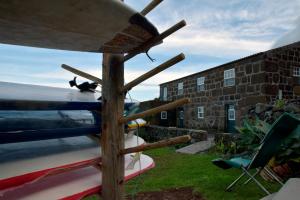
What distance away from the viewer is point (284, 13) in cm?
1291

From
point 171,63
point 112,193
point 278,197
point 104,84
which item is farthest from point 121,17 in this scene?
point 278,197

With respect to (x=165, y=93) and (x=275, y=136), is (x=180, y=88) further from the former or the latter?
(x=275, y=136)

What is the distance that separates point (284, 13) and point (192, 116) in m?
9.62

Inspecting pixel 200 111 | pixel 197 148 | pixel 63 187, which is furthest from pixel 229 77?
pixel 63 187

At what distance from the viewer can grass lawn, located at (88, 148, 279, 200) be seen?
5121 mm

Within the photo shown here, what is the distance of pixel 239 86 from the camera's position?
16047 mm

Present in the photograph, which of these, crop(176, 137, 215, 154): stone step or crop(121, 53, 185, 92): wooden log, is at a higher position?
crop(121, 53, 185, 92): wooden log

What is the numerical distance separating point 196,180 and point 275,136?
2.37 m

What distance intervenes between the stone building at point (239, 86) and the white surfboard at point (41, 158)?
42.4 feet

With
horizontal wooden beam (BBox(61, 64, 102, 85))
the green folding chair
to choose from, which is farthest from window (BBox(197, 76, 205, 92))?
horizontal wooden beam (BBox(61, 64, 102, 85))

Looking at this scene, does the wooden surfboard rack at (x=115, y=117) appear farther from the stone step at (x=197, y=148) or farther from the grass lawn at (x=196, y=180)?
the stone step at (x=197, y=148)

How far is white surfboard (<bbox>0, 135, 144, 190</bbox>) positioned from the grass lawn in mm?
2186

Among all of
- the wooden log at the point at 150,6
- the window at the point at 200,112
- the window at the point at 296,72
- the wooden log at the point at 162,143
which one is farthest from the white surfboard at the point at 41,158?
the window at the point at 200,112

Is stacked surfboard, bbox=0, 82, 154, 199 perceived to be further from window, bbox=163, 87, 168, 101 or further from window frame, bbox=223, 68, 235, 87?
window, bbox=163, 87, 168, 101
